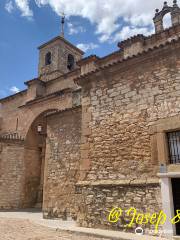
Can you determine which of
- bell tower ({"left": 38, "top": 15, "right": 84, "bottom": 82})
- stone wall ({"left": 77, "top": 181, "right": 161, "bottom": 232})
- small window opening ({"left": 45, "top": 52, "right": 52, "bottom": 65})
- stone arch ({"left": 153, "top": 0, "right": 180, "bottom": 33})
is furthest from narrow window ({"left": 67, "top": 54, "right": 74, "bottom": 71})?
stone wall ({"left": 77, "top": 181, "right": 161, "bottom": 232})

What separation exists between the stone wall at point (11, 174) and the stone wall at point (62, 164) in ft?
15.1

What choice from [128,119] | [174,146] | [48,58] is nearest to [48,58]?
[48,58]

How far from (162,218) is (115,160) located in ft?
6.02

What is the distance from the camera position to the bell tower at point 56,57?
69.4ft

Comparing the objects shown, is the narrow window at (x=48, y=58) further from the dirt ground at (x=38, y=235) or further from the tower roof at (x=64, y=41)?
the dirt ground at (x=38, y=235)

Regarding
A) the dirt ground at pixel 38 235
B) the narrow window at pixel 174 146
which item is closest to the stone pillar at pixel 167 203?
the narrow window at pixel 174 146

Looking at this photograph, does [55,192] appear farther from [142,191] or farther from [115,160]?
[142,191]

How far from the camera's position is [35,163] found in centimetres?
1416

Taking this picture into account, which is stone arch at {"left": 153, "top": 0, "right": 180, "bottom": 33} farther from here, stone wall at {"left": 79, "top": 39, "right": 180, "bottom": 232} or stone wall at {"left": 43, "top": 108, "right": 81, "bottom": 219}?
stone wall at {"left": 43, "top": 108, "right": 81, "bottom": 219}

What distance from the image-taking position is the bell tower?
2114 cm

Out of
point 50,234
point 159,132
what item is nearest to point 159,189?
point 159,132

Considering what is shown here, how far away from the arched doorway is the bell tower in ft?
24.2

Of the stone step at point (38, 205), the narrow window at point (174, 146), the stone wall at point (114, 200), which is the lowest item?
the stone step at point (38, 205)

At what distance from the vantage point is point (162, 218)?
5035 millimetres
